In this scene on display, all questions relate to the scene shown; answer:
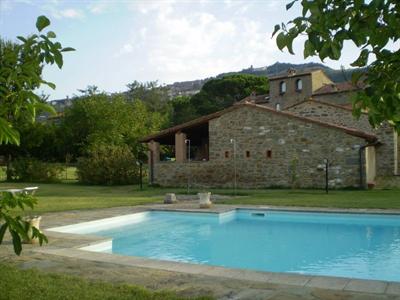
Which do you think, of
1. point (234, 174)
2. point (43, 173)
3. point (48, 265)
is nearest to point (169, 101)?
point (43, 173)

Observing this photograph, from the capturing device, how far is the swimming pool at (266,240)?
9258 mm

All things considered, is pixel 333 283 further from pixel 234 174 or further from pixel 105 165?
pixel 105 165

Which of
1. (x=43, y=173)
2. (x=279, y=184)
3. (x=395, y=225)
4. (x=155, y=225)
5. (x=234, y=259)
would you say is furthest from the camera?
(x=43, y=173)

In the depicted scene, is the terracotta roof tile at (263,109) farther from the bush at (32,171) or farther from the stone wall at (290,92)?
the stone wall at (290,92)

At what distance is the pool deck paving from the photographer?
200 inches

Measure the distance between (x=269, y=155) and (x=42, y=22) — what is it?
69.4 ft

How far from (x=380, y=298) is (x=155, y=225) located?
959cm

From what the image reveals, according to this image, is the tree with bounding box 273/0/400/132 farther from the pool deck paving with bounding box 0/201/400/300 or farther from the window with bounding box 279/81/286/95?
the window with bounding box 279/81/286/95

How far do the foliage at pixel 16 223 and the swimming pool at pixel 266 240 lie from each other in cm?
711

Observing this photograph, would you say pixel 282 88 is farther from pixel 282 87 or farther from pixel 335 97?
pixel 335 97

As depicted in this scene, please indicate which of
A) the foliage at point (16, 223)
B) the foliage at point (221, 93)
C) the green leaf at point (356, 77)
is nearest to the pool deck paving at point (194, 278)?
the green leaf at point (356, 77)

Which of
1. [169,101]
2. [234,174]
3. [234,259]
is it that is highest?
[169,101]

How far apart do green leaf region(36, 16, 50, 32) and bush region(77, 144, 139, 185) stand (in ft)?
84.8

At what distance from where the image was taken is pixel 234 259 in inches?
387
